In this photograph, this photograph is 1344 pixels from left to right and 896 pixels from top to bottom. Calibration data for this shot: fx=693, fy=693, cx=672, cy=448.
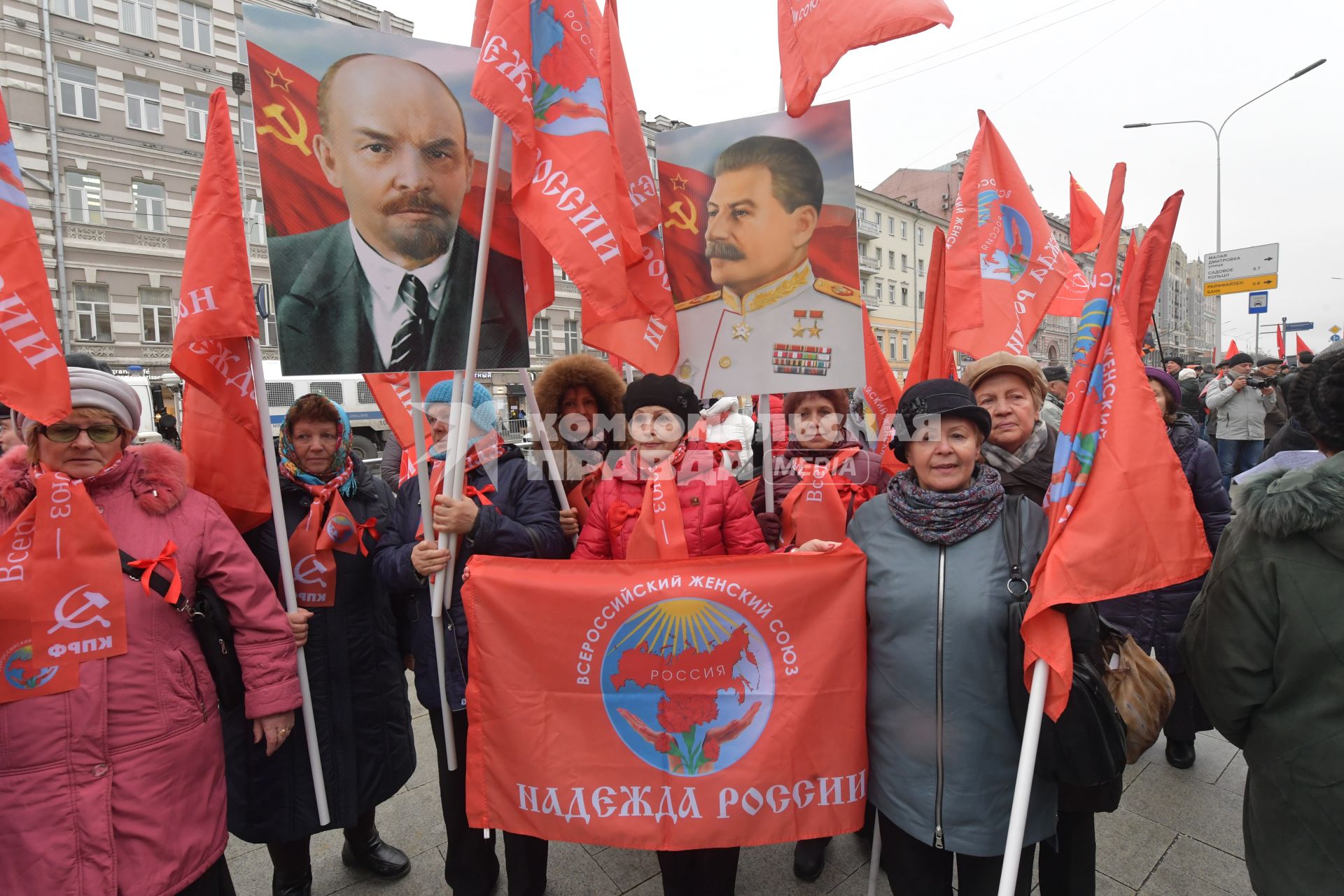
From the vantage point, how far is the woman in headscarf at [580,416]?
335 cm

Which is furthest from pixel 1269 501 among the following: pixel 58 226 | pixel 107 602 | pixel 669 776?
pixel 58 226

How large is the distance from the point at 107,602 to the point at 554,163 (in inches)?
79.0

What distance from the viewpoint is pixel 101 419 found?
83.0 inches

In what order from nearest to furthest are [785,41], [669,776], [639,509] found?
1. [669,776]
2. [639,509]
3. [785,41]

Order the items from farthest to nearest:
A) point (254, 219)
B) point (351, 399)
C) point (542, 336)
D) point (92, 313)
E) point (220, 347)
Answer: point (542, 336)
point (254, 219)
point (92, 313)
point (351, 399)
point (220, 347)

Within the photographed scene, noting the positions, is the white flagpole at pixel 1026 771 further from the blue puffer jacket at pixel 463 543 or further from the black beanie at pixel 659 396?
the blue puffer jacket at pixel 463 543

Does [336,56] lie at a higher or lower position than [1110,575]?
higher

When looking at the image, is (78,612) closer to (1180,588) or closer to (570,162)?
(570,162)

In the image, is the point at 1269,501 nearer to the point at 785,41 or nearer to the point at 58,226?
the point at 785,41

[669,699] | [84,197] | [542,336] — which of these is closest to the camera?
[669,699]

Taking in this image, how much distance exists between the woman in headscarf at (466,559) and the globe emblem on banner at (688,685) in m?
0.66

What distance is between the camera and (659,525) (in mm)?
2506

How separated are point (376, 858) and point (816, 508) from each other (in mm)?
2461

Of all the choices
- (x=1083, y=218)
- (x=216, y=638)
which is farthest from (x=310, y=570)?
(x=1083, y=218)
